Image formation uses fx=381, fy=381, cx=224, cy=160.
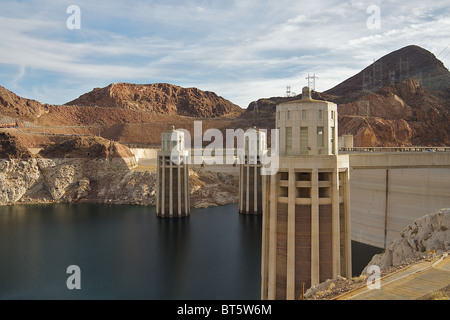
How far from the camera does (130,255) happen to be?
40469 mm

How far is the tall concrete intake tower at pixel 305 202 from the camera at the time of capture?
679 inches

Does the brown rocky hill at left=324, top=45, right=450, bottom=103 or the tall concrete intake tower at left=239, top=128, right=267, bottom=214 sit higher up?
the brown rocky hill at left=324, top=45, right=450, bottom=103

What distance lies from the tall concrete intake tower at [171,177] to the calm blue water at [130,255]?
229 cm

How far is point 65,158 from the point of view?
81750mm

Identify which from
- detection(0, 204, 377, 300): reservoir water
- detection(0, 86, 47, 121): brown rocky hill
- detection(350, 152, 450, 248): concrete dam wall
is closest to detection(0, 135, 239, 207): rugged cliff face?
detection(0, 204, 377, 300): reservoir water

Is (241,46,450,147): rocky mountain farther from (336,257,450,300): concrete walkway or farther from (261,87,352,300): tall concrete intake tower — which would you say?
(336,257,450,300): concrete walkway

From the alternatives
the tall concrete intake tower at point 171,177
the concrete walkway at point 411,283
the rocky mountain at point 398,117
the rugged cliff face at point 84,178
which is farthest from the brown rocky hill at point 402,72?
the concrete walkway at point 411,283

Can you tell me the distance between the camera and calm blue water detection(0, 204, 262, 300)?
103 ft

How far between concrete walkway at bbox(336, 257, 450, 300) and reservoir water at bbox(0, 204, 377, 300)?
61.8ft

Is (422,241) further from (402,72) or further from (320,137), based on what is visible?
(402,72)

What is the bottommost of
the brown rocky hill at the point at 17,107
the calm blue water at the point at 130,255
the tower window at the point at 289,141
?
the calm blue water at the point at 130,255

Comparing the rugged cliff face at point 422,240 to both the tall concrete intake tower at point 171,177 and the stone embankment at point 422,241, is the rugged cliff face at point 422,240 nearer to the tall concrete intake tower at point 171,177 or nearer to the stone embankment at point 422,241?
the stone embankment at point 422,241

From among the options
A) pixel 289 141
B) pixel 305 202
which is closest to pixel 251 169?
pixel 289 141
